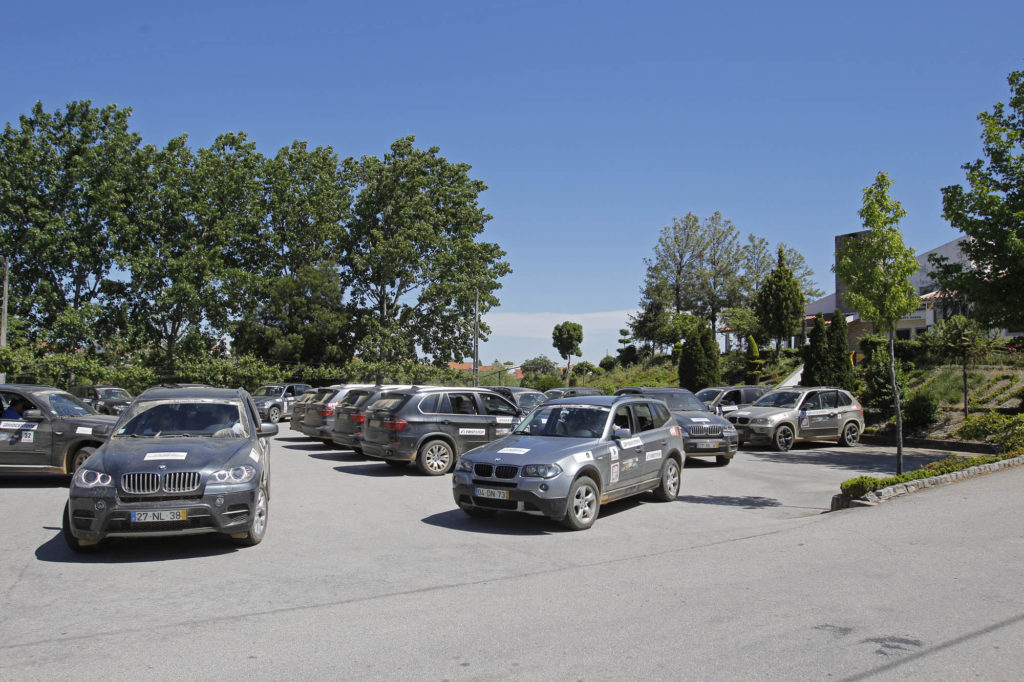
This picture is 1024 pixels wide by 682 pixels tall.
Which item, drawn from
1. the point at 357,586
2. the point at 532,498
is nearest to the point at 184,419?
the point at 357,586

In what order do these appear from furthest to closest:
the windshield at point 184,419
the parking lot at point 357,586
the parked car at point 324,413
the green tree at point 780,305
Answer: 1. the green tree at point 780,305
2. the parked car at point 324,413
3. the windshield at point 184,419
4. the parking lot at point 357,586

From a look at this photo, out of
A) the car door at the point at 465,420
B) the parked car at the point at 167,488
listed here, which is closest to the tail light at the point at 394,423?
the car door at the point at 465,420

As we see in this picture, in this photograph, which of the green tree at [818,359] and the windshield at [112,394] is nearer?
the windshield at [112,394]

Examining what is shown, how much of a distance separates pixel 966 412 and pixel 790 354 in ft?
69.2

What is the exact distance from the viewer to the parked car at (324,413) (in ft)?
62.8

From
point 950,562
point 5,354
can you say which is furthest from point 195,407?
point 5,354

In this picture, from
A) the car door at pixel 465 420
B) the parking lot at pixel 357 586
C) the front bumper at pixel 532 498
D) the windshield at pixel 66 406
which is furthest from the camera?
the car door at pixel 465 420

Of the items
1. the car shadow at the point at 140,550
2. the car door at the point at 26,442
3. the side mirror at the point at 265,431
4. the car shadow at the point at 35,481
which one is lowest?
the car shadow at the point at 35,481

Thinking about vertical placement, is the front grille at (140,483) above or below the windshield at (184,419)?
below

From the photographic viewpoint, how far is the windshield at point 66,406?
12.1 m

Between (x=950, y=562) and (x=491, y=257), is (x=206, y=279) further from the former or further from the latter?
(x=950, y=562)

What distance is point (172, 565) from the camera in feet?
23.8

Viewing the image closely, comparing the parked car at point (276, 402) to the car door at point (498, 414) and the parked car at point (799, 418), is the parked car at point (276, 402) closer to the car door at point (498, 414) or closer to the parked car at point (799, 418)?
the car door at point (498, 414)

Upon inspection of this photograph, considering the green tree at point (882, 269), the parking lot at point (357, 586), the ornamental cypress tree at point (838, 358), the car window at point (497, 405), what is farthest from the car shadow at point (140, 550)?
the ornamental cypress tree at point (838, 358)
